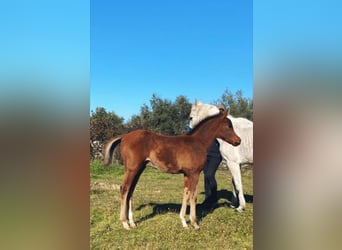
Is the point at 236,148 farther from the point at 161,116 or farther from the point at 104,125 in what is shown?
the point at 104,125

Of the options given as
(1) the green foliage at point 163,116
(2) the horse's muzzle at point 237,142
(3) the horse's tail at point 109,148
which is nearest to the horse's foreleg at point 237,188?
(2) the horse's muzzle at point 237,142

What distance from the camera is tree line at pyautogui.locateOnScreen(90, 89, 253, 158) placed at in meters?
2.82

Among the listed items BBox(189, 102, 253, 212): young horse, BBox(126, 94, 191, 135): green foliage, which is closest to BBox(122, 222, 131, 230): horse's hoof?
BBox(126, 94, 191, 135): green foliage

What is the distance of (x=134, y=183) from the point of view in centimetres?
296

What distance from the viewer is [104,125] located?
2812 mm

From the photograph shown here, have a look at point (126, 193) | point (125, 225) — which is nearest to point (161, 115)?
point (126, 193)

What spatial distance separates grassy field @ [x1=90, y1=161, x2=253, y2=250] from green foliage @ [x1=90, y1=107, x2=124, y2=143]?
0.76 ft

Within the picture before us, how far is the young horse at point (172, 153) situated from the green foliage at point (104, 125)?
63 mm

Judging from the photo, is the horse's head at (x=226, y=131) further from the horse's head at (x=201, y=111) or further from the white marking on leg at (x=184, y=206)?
the white marking on leg at (x=184, y=206)
